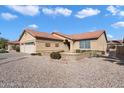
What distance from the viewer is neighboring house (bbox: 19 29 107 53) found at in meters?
24.9

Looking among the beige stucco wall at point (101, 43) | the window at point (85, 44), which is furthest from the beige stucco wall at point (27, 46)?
the beige stucco wall at point (101, 43)

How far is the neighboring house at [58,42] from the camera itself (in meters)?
24.9

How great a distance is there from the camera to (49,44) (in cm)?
2639

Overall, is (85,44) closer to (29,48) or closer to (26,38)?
(29,48)

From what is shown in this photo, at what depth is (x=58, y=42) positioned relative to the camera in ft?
93.2

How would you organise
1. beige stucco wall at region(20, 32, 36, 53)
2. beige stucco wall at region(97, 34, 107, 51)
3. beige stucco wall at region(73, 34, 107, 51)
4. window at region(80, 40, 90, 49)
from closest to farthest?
beige stucco wall at region(20, 32, 36, 53) < beige stucco wall at region(73, 34, 107, 51) < beige stucco wall at region(97, 34, 107, 51) < window at region(80, 40, 90, 49)

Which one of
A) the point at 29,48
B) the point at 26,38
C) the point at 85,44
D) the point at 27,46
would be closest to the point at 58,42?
the point at 85,44

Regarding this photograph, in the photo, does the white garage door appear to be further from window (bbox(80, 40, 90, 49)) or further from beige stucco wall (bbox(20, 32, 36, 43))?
window (bbox(80, 40, 90, 49))

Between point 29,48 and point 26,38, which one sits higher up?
point 26,38

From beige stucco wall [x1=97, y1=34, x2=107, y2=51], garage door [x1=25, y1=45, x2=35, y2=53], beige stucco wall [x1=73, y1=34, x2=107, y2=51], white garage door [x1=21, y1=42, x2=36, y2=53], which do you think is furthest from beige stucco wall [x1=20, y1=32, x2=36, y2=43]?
beige stucco wall [x1=97, y1=34, x2=107, y2=51]

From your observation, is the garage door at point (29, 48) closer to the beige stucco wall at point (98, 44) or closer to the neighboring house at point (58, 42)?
the neighboring house at point (58, 42)
